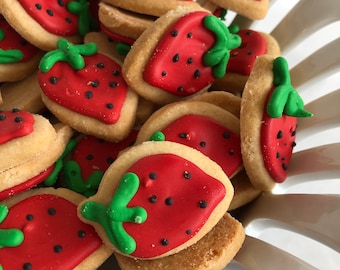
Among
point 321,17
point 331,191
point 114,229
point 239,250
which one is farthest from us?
point 331,191

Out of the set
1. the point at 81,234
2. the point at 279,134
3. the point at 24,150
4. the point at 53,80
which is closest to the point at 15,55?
the point at 53,80

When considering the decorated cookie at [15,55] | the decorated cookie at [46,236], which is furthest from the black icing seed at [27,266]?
the decorated cookie at [15,55]

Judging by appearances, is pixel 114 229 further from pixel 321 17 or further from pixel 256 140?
pixel 321 17

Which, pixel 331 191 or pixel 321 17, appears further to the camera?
pixel 331 191

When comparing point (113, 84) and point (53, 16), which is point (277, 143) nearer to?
point (113, 84)

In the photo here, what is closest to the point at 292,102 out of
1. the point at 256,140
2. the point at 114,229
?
the point at 256,140

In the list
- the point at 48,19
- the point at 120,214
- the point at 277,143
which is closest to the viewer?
the point at 120,214

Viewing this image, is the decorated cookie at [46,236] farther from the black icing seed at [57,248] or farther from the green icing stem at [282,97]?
the green icing stem at [282,97]
